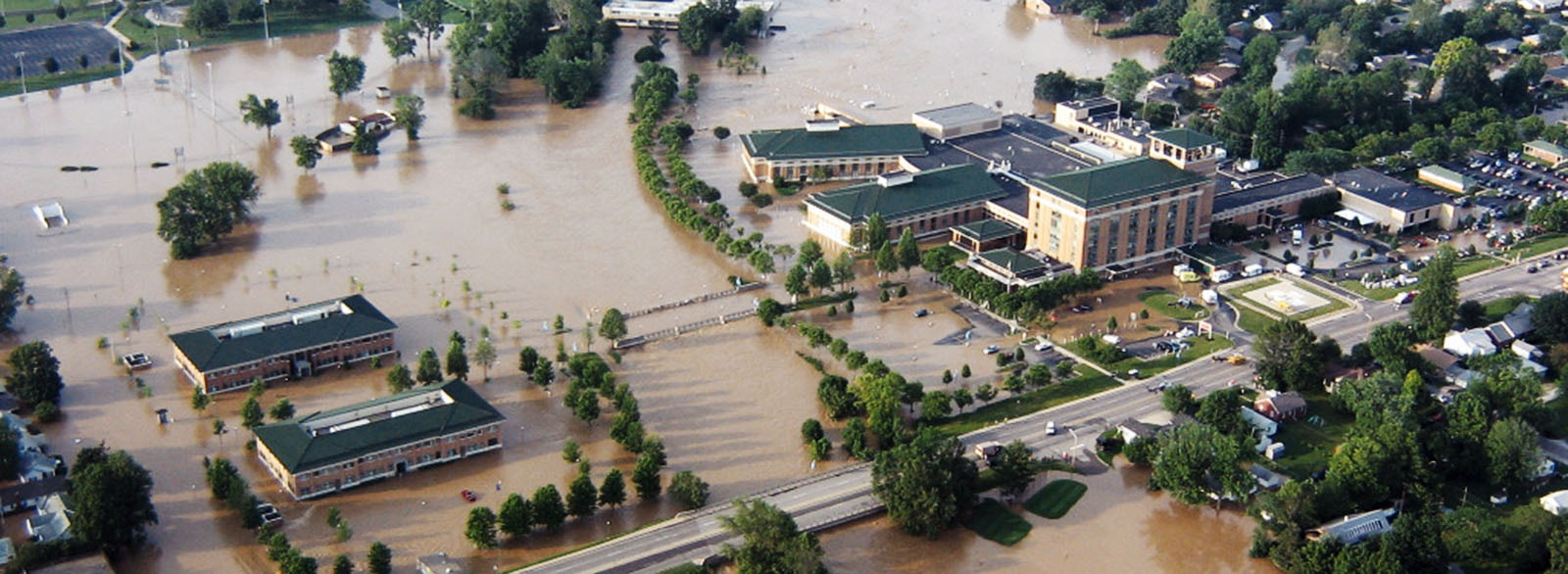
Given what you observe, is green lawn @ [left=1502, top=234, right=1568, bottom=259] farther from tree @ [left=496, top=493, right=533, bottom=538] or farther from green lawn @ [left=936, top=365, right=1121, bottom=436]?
tree @ [left=496, top=493, right=533, bottom=538]

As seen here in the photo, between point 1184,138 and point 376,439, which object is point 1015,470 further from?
point 1184,138

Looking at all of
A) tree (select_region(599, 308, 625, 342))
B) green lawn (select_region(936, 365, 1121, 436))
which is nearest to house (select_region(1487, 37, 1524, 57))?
green lawn (select_region(936, 365, 1121, 436))

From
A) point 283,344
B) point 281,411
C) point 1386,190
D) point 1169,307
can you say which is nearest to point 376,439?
point 281,411

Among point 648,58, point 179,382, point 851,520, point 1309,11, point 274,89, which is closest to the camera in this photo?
point 851,520

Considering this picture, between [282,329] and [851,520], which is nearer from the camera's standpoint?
[851,520]

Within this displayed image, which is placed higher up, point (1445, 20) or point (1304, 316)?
point (1445, 20)

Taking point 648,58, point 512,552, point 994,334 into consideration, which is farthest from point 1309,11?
point 512,552

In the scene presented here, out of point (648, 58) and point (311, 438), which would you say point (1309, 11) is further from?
point (311, 438)
